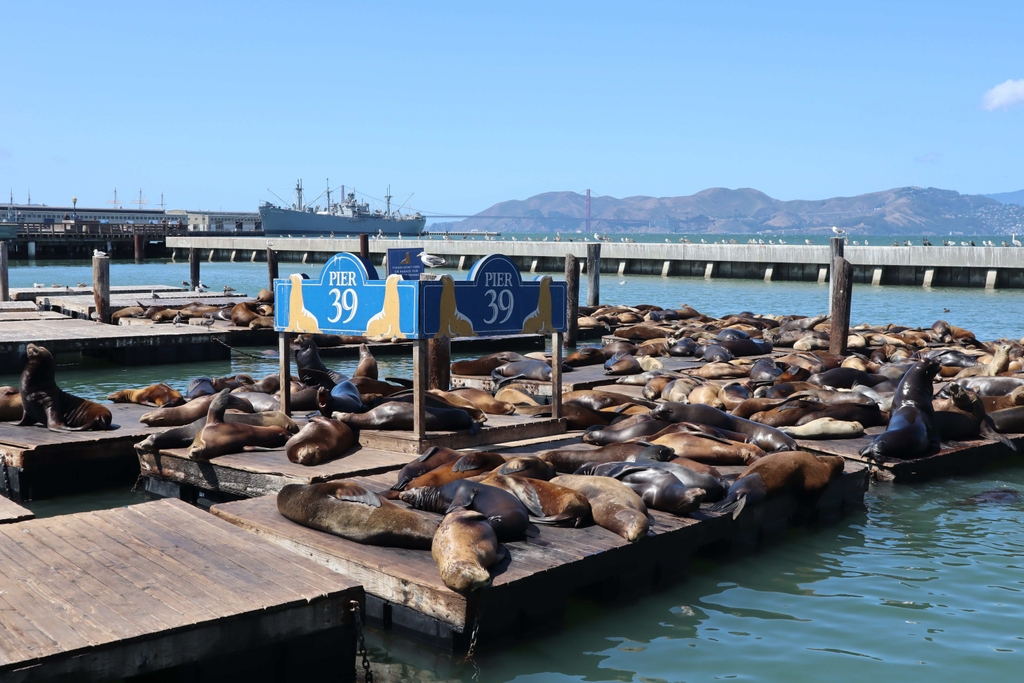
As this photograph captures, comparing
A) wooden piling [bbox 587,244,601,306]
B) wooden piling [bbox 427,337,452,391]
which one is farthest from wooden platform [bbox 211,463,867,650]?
wooden piling [bbox 587,244,601,306]

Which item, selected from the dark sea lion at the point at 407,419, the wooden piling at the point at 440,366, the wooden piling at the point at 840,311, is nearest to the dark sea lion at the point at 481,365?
the wooden piling at the point at 440,366

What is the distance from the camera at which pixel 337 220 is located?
11238cm

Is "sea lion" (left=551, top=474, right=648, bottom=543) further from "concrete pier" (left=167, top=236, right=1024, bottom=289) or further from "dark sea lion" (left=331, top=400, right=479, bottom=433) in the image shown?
"concrete pier" (left=167, top=236, right=1024, bottom=289)

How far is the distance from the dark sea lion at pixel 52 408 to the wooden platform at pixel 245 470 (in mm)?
814

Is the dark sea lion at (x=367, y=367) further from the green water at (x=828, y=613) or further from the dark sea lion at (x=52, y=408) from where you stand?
the green water at (x=828, y=613)

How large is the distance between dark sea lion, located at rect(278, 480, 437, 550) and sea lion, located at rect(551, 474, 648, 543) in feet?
3.53

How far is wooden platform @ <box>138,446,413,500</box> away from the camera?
6.82 metres

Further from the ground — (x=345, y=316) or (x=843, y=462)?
(x=345, y=316)

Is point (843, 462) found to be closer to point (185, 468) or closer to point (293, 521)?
point (293, 521)

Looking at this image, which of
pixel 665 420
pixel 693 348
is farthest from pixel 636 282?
pixel 665 420

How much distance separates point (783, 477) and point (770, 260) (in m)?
37.7

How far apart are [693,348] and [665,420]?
744 cm

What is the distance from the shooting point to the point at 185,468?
7.66 m

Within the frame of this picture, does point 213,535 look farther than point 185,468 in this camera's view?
No
